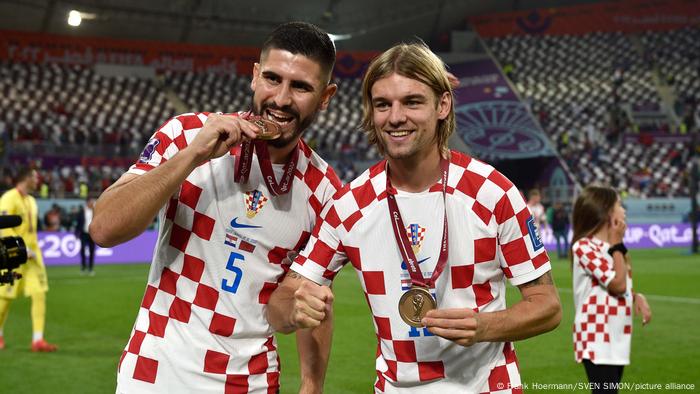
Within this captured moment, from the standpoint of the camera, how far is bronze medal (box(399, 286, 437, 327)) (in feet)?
9.16

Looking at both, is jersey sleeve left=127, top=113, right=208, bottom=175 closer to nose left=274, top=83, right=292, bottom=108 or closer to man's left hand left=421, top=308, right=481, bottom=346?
nose left=274, top=83, right=292, bottom=108

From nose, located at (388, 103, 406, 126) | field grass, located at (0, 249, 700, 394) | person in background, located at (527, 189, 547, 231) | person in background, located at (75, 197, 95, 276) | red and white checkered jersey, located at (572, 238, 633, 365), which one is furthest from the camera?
person in background, located at (527, 189, 547, 231)

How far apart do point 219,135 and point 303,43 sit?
585 mm

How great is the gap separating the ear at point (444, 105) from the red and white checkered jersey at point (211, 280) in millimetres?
735

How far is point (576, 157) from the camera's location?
39.0 metres

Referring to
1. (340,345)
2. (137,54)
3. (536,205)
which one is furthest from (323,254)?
(137,54)

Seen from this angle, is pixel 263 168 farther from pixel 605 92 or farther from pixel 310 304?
pixel 605 92

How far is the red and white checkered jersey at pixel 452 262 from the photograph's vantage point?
2.97 meters

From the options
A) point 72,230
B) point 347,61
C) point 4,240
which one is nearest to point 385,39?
point 347,61

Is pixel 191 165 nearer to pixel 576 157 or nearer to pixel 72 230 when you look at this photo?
pixel 72 230

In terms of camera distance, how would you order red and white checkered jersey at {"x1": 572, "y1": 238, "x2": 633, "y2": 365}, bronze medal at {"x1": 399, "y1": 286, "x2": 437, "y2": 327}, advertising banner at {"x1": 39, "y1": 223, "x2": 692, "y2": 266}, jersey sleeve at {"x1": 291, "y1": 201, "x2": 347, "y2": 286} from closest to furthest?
bronze medal at {"x1": 399, "y1": 286, "x2": 437, "y2": 327}, jersey sleeve at {"x1": 291, "y1": 201, "x2": 347, "y2": 286}, red and white checkered jersey at {"x1": 572, "y1": 238, "x2": 633, "y2": 365}, advertising banner at {"x1": 39, "y1": 223, "x2": 692, "y2": 266}

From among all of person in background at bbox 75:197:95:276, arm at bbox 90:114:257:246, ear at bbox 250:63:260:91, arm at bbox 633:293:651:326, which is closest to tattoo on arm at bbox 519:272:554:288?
arm at bbox 90:114:257:246

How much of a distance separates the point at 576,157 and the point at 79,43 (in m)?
24.0

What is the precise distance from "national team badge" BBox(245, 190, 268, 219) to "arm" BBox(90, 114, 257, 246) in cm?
48
